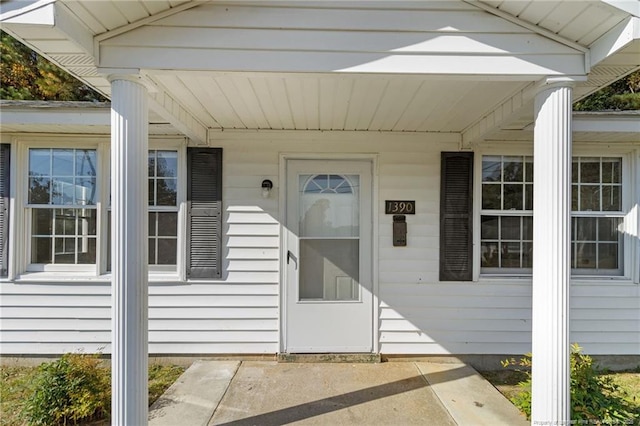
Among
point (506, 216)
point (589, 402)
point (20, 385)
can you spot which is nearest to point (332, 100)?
point (506, 216)

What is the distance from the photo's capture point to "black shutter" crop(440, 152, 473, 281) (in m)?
3.63

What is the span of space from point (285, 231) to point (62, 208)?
2368 millimetres

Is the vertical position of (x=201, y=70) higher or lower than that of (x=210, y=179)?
higher

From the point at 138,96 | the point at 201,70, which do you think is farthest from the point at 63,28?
the point at 201,70

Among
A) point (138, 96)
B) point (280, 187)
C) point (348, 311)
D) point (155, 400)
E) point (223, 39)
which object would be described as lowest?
point (155, 400)

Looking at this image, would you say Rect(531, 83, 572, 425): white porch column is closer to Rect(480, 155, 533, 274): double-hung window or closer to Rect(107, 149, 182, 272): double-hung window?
Rect(480, 155, 533, 274): double-hung window

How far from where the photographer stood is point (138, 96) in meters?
2.07

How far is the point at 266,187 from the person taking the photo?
357cm

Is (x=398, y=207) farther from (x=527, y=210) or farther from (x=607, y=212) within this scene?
(x=607, y=212)

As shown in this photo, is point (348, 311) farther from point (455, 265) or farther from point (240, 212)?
point (240, 212)

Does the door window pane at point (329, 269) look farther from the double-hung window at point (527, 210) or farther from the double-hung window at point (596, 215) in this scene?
the double-hung window at point (596, 215)

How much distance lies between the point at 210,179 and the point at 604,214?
422 cm

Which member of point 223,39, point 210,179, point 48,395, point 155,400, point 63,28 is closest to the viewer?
point 63,28

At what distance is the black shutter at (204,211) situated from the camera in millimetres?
3574
